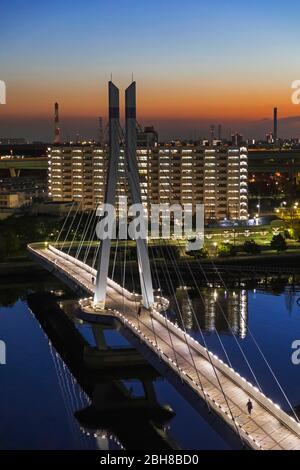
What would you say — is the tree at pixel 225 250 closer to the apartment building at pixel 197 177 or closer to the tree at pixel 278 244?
the tree at pixel 278 244

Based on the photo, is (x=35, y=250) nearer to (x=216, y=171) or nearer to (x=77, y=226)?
(x=77, y=226)

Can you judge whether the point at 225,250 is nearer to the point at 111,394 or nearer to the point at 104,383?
the point at 104,383

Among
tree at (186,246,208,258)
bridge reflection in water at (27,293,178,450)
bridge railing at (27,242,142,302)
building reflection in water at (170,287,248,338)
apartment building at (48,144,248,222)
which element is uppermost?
apartment building at (48,144,248,222)

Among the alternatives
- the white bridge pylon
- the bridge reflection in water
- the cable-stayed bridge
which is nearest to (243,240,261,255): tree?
the cable-stayed bridge

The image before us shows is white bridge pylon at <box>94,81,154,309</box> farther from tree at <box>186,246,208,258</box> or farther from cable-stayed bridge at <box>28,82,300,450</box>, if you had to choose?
tree at <box>186,246,208,258</box>

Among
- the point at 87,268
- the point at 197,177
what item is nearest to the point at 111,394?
the point at 87,268

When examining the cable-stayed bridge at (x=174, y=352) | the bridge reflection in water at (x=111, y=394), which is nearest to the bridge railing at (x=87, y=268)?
the cable-stayed bridge at (x=174, y=352)
